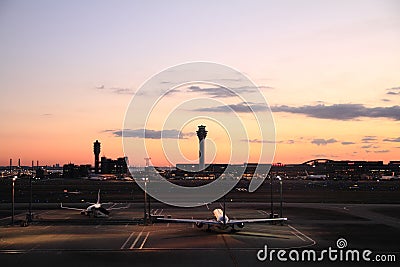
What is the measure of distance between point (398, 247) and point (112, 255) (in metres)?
30.5

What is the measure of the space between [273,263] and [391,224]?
125 ft

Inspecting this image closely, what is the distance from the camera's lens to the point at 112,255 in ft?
154

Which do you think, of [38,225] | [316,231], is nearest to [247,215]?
[316,231]

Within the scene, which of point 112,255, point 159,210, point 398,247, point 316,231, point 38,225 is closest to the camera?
point 112,255

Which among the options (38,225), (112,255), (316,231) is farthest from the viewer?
(38,225)

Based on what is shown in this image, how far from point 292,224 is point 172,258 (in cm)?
3231

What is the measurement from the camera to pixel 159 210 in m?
98.2

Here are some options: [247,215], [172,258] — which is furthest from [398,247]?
[247,215]

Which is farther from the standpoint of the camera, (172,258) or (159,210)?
(159,210)

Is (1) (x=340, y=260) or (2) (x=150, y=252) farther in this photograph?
(2) (x=150, y=252)

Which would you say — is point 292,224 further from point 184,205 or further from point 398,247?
point 184,205

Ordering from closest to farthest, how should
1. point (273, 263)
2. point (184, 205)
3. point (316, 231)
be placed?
1. point (273, 263)
2. point (316, 231)
3. point (184, 205)

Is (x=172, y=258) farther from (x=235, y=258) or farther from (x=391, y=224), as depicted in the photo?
(x=391, y=224)

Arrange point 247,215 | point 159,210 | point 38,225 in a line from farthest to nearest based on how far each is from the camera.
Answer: point 159,210 < point 247,215 < point 38,225
